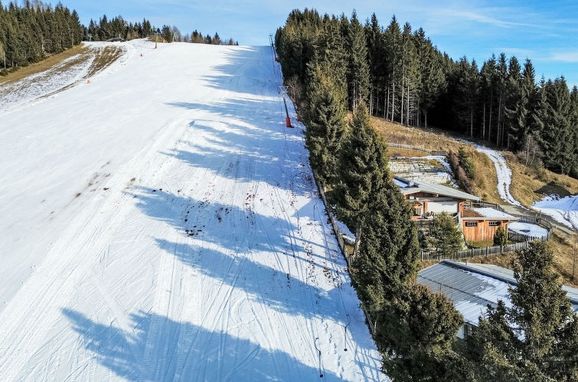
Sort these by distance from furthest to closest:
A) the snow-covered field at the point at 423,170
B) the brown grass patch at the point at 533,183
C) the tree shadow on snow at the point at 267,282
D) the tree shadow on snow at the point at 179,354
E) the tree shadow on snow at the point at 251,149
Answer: the brown grass patch at the point at 533,183 < the snow-covered field at the point at 423,170 < the tree shadow on snow at the point at 251,149 < the tree shadow on snow at the point at 267,282 < the tree shadow on snow at the point at 179,354

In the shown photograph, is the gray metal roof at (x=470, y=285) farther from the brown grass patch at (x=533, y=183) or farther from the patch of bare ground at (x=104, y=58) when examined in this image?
the patch of bare ground at (x=104, y=58)

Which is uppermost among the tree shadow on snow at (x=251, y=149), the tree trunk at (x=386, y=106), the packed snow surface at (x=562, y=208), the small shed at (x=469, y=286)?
the tree trunk at (x=386, y=106)

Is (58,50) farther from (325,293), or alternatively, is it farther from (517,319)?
(517,319)

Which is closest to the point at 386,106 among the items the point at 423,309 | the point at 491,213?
the point at 491,213

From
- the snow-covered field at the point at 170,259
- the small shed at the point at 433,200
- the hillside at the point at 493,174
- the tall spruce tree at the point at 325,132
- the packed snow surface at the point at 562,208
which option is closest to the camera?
the snow-covered field at the point at 170,259

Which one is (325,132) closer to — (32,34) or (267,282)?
(267,282)

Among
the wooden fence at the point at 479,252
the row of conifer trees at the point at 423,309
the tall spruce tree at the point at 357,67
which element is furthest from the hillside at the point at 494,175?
the row of conifer trees at the point at 423,309
